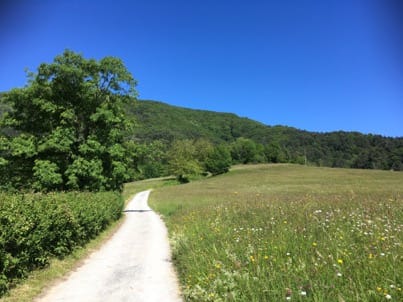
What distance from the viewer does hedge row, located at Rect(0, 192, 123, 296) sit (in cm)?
651

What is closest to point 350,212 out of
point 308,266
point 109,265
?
point 308,266

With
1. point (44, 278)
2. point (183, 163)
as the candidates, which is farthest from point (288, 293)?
point (183, 163)

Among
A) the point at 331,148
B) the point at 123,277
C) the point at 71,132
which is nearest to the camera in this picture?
the point at 123,277

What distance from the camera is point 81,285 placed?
734 centimetres

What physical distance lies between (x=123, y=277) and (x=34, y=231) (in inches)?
93.0

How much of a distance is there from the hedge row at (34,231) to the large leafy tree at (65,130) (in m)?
10.7

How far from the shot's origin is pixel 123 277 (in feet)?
26.2

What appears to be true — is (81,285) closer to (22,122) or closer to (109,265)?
(109,265)

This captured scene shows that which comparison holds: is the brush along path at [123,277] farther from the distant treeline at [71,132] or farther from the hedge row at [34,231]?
the distant treeline at [71,132]

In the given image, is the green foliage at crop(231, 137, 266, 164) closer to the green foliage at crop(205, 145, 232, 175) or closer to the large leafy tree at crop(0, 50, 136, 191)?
the green foliage at crop(205, 145, 232, 175)

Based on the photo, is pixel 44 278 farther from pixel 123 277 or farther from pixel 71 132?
pixel 71 132

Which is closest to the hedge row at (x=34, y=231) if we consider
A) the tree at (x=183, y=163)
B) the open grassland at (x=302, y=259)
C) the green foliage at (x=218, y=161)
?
the open grassland at (x=302, y=259)

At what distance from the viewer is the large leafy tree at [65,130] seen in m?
21.2

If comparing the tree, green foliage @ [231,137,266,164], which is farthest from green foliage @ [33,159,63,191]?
green foliage @ [231,137,266,164]
